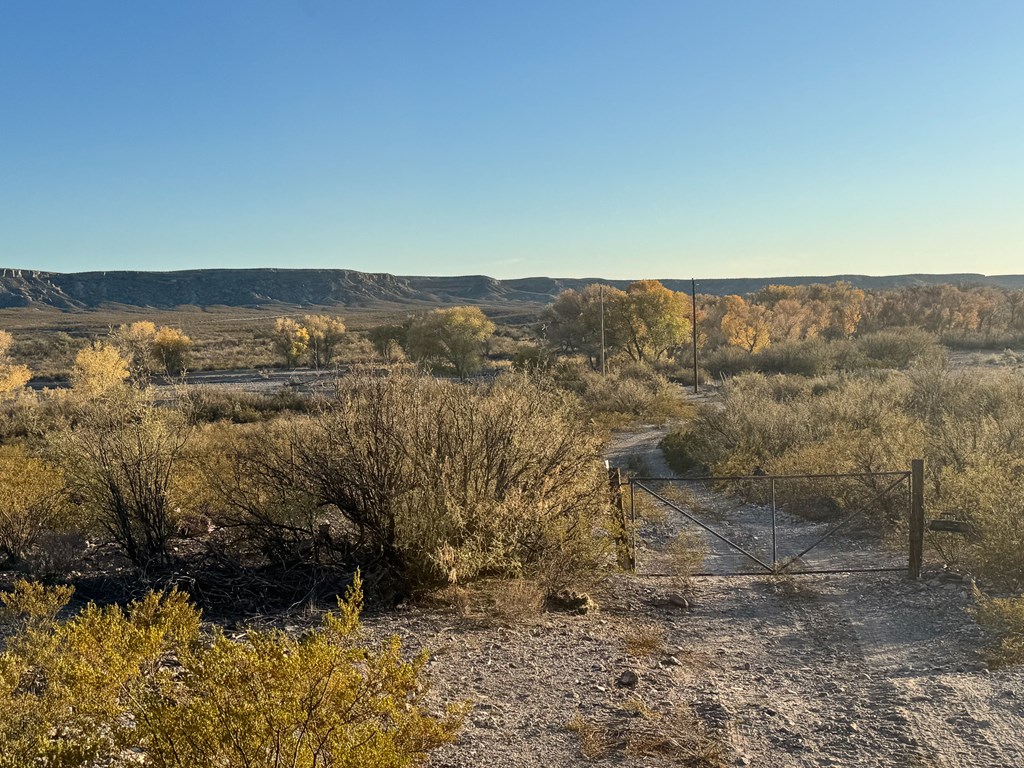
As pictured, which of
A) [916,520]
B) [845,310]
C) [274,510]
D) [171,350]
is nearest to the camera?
[274,510]

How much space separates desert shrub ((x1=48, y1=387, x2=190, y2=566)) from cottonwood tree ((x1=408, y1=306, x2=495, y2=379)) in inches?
1241

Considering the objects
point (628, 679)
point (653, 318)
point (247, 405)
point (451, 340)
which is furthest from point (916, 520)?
point (451, 340)

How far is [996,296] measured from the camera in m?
68.6

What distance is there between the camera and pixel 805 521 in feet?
38.5

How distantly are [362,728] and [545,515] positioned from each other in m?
4.81

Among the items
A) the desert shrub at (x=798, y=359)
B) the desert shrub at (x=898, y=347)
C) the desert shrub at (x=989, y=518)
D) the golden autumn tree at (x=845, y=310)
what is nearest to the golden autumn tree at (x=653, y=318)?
the desert shrub at (x=798, y=359)

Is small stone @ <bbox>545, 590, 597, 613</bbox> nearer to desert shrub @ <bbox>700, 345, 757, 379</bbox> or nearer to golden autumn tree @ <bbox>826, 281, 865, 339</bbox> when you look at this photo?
desert shrub @ <bbox>700, 345, 757, 379</bbox>

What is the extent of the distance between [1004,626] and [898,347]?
3545 centimetres

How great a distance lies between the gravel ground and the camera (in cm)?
472

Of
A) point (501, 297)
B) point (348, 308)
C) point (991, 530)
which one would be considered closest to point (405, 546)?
point (991, 530)

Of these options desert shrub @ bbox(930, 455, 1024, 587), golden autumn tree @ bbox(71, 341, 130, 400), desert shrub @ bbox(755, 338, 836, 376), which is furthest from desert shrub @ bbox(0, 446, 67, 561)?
desert shrub @ bbox(755, 338, 836, 376)

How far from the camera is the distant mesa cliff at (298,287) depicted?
142 metres

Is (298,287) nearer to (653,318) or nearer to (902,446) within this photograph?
(653,318)

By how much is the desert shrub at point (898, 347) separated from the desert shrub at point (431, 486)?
105ft
